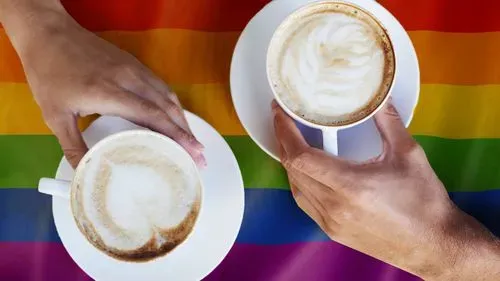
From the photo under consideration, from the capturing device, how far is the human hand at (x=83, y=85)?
2.87ft

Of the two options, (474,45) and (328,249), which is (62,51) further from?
(474,45)

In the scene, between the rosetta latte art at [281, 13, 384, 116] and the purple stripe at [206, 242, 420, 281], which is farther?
the purple stripe at [206, 242, 420, 281]

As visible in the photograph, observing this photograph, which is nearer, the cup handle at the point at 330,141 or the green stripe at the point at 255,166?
the cup handle at the point at 330,141

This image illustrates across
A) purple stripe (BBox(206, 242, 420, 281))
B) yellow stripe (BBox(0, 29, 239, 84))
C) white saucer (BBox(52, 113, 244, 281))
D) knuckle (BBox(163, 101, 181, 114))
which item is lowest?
purple stripe (BBox(206, 242, 420, 281))

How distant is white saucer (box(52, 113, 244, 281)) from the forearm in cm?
13

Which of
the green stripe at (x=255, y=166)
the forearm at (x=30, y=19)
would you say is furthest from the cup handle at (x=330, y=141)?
the forearm at (x=30, y=19)

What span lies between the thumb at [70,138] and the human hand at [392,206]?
0.79 feet

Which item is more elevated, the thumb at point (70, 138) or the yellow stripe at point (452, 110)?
the thumb at point (70, 138)

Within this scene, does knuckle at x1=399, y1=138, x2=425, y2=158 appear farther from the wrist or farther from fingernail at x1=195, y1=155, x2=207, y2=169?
fingernail at x1=195, y1=155, x2=207, y2=169

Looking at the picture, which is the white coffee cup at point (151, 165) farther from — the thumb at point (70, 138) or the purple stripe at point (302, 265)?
the purple stripe at point (302, 265)

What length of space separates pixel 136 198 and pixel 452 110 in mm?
448

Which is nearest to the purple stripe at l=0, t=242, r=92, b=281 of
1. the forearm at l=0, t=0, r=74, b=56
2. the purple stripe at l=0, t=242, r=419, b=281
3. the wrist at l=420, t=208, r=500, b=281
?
the purple stripe at l=0, t=242, r=419, b=281

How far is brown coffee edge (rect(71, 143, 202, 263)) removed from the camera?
0.83 metres

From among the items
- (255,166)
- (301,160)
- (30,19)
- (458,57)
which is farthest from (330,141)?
(30,19)
